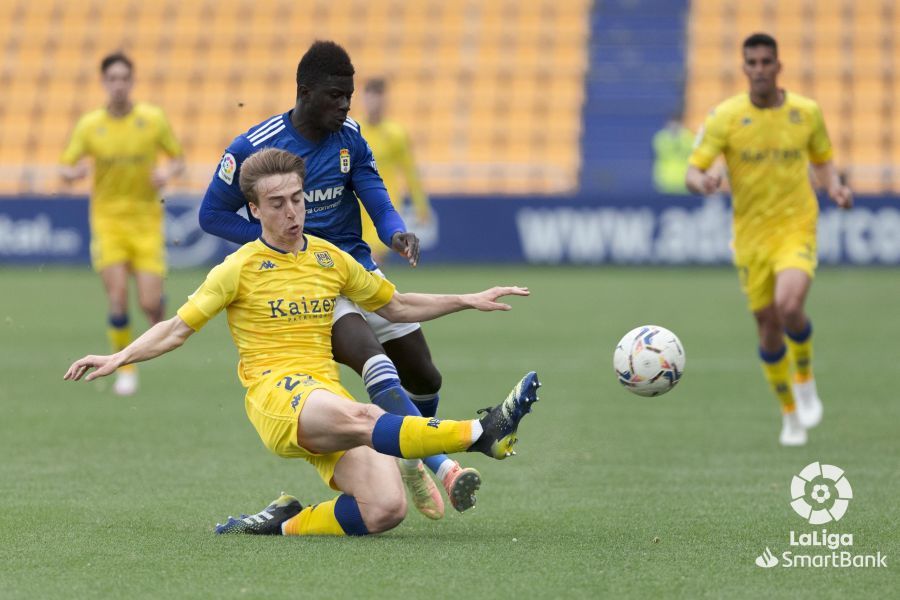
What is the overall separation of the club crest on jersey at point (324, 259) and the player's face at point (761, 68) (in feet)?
12.9

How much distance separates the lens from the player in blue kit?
6.63 metres

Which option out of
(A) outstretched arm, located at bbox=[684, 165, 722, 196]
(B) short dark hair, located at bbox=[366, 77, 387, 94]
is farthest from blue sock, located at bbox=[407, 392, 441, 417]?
(B) short dark hair, located at bbox=[366, 77, 387, 94]

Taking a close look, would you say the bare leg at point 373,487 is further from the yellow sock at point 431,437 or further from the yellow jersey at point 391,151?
the yellow jersey at point 391,151

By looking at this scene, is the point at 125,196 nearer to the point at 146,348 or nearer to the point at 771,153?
the point at 771,153

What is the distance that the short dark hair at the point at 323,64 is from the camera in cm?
667

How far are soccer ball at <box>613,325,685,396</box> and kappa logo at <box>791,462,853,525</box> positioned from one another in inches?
33.7

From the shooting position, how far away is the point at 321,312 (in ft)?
21.1

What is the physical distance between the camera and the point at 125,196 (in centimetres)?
1220

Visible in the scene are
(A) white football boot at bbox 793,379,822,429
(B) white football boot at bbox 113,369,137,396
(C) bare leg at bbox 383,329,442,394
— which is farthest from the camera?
(B) white football boot at bbox 113,369,137,396

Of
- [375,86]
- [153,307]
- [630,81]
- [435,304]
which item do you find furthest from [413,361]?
[630,81]

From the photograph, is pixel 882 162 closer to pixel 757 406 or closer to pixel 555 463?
pixel 757 406

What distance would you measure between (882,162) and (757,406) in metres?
15.9

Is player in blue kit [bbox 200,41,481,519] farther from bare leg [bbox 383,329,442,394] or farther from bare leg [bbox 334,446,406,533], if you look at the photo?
bare leg [bbox 334,446,406,533]

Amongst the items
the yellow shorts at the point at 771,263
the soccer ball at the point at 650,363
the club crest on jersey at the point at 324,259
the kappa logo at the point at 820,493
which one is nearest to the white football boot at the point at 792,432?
the yellow shorts at the point at 771,263
